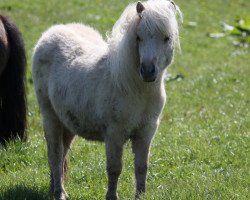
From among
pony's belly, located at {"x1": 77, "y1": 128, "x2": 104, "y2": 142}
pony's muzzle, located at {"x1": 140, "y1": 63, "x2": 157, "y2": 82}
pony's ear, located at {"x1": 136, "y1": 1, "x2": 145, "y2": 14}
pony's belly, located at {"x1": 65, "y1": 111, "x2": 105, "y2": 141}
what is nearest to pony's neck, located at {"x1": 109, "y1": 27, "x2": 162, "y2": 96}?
pony's ear, located at {"x1": 136, "y1": 1, "x2": 145, "y2": 14}

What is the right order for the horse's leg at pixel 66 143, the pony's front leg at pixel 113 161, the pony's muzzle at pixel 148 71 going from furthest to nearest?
1. the horse's leg at pixel 66 143
2. the pony's front leg at pixel 113 161
3. the pony's muzzle at pixel 148 71

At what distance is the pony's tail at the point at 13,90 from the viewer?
9.65 m

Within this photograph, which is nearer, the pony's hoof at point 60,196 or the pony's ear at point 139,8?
the pony's ear at point 139,8

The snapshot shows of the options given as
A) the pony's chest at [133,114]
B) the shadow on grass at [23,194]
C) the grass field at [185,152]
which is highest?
the pony's chest at [133,114]

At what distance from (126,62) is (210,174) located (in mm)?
1998

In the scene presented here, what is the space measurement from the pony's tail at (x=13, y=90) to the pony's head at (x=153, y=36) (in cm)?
394

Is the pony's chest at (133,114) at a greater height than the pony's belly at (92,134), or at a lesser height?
greater

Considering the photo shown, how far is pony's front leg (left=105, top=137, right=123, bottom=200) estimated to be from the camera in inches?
254

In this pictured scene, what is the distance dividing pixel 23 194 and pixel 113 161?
1.24 metres

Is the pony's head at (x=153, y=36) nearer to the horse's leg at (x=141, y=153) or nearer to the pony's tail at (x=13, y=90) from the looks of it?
the horse's leg at (x=141, y=153)

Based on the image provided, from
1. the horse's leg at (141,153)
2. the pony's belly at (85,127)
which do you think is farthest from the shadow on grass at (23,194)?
the horse's leg at (141,153)

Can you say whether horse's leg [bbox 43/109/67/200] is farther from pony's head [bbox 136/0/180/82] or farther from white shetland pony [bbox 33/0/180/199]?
pony's head [bbox 136/0/180/82]

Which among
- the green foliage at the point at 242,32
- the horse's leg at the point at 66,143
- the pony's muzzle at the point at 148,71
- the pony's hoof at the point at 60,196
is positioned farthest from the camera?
the green foliage at the point at 242,32

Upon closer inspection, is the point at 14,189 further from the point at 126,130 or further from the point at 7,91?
the point at 7,91
